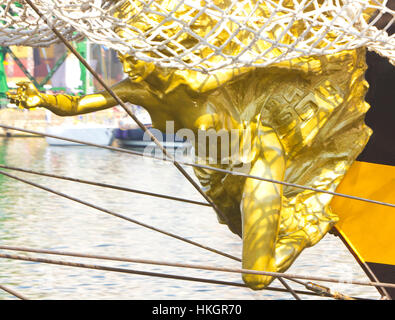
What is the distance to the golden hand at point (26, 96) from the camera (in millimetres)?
1264

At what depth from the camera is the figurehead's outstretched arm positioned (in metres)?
1.27

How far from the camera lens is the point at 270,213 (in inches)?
48.6

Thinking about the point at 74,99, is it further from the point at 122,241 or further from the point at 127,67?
the point at 122,241

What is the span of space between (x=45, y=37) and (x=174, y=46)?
0.37 metres

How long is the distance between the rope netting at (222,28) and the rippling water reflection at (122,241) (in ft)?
4.70

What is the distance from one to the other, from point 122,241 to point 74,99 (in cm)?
292

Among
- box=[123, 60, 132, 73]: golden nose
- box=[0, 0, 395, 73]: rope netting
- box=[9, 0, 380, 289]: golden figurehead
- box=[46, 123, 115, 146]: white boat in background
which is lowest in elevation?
box=[46, 123, 115, 146]: white boat in background

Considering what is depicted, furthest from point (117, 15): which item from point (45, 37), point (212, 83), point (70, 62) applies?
point (70, 62)

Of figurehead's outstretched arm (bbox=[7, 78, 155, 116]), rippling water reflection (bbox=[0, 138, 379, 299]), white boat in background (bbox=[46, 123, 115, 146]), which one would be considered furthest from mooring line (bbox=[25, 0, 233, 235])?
white boat in background (bbox=[46, 123, 115, 146])

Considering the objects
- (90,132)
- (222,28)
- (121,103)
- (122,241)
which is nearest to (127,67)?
(121,103)

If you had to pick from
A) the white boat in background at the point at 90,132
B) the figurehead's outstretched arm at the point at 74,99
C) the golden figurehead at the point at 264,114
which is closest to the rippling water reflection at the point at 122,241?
the golden figurehead at the point at 264,114

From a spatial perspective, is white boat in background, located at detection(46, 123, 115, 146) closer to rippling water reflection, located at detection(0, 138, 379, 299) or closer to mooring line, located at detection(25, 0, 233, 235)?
rippling water reflection, located at detection(0, 138, 379, 299)

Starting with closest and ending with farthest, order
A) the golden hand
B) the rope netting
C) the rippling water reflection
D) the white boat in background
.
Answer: the rope netting, the golden hand, the rippling water reflection, the white boat in background

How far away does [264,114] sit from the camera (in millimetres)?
1281
